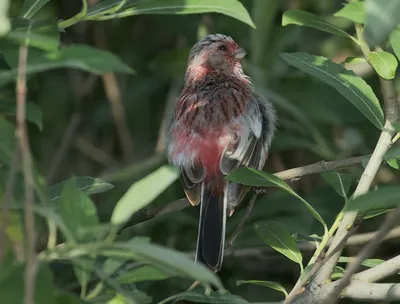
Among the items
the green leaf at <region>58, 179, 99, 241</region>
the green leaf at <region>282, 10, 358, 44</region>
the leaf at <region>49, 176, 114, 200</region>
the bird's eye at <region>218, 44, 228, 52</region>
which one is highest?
the green leaf at <region>282, 10, 358, 44</region>

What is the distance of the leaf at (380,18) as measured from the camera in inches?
112

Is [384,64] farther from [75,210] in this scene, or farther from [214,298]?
[75,210]

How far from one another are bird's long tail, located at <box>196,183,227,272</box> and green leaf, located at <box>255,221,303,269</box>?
3.57 ft

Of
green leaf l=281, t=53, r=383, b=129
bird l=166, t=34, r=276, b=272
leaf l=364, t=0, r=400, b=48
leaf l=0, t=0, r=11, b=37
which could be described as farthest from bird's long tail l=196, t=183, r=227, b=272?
leaf l=0, t=0, r=11, b=37

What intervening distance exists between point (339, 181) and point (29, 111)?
1.62 meters

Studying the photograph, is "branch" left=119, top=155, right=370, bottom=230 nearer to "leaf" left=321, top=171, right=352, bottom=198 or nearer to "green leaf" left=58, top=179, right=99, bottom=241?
"leaf" left=321, top=171, right=352, bottom=198

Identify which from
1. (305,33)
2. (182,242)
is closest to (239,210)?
(182,242)

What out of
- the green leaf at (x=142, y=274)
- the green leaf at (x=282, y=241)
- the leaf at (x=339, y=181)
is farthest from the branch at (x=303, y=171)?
the green leaf at (x=142, y=274)

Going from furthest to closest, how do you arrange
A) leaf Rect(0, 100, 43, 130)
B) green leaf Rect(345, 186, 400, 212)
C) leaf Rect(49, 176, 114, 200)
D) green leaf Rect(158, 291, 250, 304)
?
1. leaf Rect(0, 100, 43, 130)
2. leaf Rect(49, 176, 114, 200)
3. green leaf Rect(158, 291, 250, 304)
4. green leaf Rect(345, 186, 400, 212)

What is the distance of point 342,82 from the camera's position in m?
4.29

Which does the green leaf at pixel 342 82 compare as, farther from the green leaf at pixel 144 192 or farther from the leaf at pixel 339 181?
the green leaf at pixel 144 192

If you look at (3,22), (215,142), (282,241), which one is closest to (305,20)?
(282,241)

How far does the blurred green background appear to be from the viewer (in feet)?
22.4

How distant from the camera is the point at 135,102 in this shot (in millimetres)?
8406
